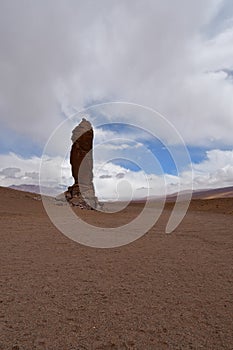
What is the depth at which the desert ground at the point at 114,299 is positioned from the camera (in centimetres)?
489

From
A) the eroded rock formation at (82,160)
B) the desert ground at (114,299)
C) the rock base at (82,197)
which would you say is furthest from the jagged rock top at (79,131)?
the desert ground at (114,299)

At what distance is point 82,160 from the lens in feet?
149

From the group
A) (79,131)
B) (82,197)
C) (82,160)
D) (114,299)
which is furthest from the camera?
(79,131)

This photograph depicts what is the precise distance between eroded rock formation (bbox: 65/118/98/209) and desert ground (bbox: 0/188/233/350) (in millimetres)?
31895

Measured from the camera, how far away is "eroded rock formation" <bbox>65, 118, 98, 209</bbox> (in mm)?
43875

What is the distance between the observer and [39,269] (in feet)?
28.9

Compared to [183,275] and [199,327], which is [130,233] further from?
[199,327]

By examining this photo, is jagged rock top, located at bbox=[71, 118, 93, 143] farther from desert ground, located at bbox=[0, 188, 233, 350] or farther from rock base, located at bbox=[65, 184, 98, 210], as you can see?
desert ground, located at bbox=[0, 188, 233, 350]

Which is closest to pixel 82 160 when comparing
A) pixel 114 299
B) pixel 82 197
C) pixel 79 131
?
pixel 79 131

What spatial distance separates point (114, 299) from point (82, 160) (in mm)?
39471

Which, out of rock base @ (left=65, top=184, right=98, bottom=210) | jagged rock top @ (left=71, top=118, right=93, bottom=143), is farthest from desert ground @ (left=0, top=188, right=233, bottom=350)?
jagged rock top @ (left=71, top=118, right=93, bottom=143)

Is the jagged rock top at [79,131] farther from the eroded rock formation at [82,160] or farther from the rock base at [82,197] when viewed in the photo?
the rock base at [82,197]

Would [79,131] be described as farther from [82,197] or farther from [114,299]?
[114,299]

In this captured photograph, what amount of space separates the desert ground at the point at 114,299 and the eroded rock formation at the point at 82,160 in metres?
31.9
